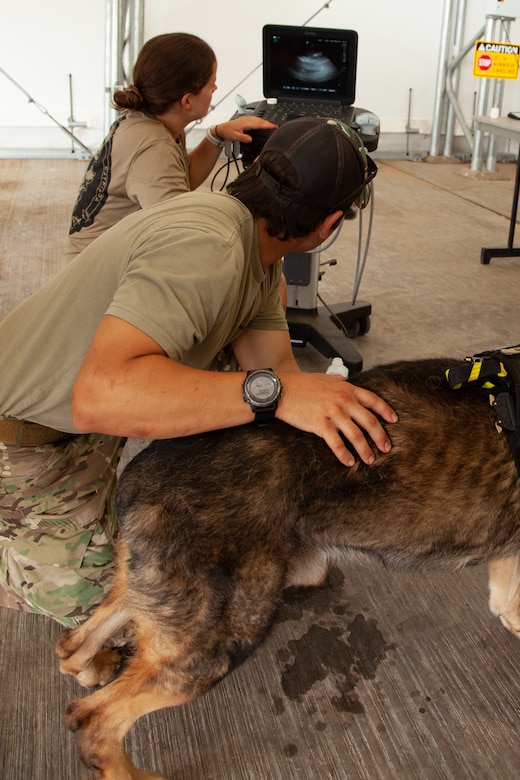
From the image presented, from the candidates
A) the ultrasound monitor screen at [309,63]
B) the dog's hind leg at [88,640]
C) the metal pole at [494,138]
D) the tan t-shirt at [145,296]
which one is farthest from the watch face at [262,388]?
the metal pole at [494,138]

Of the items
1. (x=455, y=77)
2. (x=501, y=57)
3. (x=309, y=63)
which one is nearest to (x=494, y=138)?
(x=455, y=77)

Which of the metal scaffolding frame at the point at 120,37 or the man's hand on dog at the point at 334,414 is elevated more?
the metal scaffolding frame at the point at 120,37

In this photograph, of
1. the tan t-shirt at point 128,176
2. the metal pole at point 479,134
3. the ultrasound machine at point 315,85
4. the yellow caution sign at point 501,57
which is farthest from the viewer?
the metal pole at point 479,134

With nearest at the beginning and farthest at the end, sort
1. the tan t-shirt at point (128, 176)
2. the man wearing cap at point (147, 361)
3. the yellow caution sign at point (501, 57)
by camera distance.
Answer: the man wearing cap at point (147, 361) → the tan t-shirt at point (128, 176) → the yellow caution sign at point (501, 57)

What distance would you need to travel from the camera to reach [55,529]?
1.95 metres

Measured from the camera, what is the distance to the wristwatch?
4.91 ft

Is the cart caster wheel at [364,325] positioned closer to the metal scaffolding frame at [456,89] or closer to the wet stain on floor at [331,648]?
the wet stain on floor at [331,648]

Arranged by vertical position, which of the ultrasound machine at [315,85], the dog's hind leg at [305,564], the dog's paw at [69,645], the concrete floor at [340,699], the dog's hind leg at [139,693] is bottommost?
the concrete floor at [340,699]

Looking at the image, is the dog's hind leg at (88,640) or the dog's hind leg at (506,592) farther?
the dog's hind leg at (506,592)

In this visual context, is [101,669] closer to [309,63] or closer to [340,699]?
[340,699]

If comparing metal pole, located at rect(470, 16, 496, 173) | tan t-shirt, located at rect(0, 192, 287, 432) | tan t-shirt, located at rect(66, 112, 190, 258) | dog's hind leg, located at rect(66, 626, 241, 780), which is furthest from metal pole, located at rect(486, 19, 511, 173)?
dog's hind leg, located at rect(66, 626, 241, 780)

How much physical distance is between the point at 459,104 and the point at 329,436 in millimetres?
8235

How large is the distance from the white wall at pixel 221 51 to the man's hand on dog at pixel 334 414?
281 inches

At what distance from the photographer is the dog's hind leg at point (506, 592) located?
1930 millimetres
